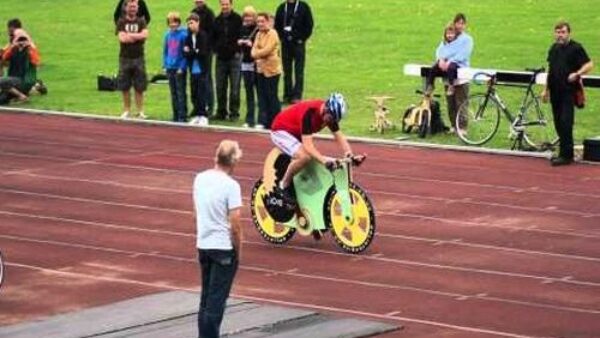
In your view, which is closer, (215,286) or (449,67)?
(215,286)

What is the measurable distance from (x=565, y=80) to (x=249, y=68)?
582 cm

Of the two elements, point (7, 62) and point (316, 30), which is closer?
point (7, 62)

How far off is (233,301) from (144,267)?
201 centimetres

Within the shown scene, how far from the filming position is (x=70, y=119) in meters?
28.8

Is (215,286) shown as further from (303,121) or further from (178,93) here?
(178,93)

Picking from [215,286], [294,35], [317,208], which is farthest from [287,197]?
[294,35]

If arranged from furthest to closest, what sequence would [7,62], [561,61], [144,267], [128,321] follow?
[7,62] < [561,61] < [144,267] < [128,321]

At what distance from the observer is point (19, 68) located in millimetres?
31016

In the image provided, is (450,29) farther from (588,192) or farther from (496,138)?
(588,192)

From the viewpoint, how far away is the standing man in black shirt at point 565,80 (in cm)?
2381

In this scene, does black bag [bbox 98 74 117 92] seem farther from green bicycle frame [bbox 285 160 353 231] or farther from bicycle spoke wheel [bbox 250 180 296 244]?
green bicycle frame [bbox 285 160 353 231]

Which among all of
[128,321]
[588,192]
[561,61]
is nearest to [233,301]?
[128,321]

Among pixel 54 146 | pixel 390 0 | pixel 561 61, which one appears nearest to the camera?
pixel 561 61

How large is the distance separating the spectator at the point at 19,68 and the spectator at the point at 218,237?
17725mm
